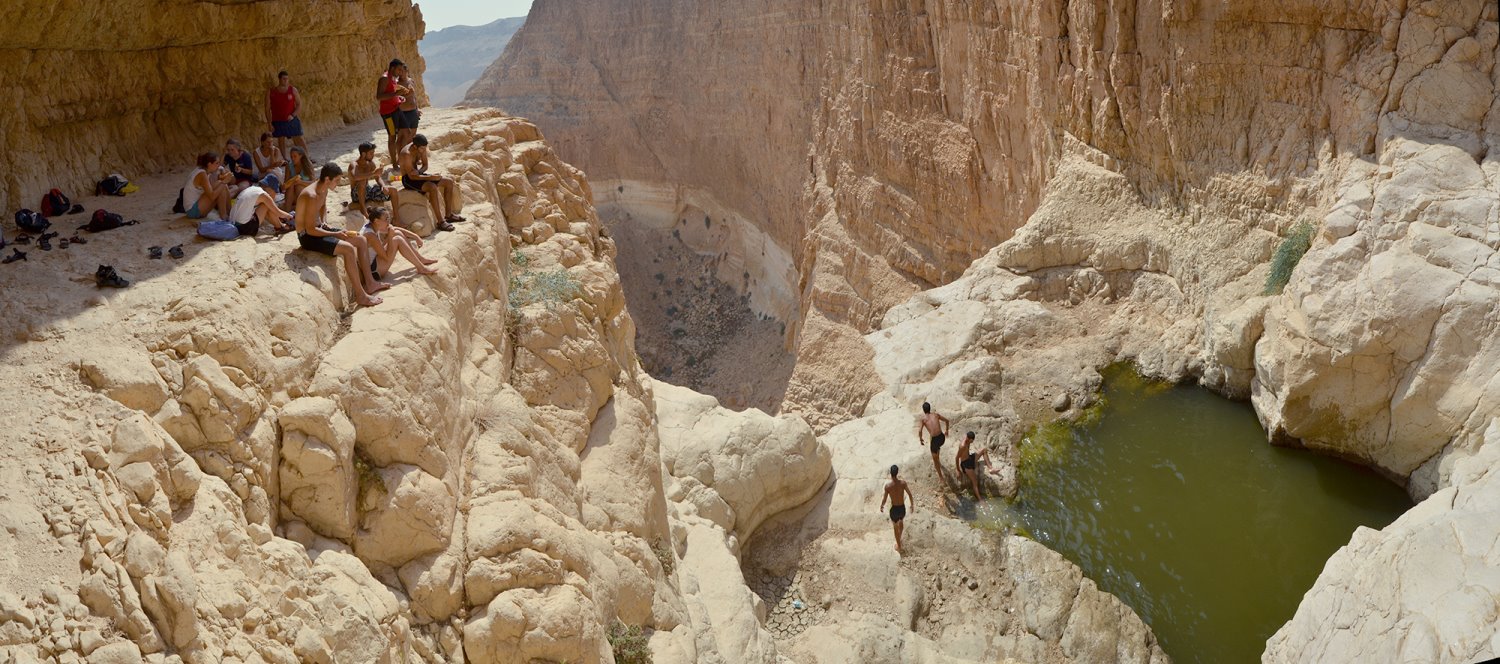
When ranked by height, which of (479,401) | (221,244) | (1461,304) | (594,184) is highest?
(221,244)

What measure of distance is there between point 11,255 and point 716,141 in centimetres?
3401

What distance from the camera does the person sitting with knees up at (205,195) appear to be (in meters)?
9.18

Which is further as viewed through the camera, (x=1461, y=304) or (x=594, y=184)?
(x=594, y=184)

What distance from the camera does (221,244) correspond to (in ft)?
28.1

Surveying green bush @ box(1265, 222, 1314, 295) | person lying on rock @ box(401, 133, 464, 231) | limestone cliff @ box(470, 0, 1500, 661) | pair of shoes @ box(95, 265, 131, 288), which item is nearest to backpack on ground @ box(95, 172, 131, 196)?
person lying on rock @ box(401, 133, 464, 231)

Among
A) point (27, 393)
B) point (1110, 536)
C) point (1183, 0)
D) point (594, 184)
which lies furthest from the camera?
point (594, 184)

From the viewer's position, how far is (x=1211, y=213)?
1561cm

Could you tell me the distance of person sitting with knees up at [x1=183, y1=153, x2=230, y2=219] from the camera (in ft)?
30.1

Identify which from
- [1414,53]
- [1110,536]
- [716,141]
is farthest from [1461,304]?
[716,141]

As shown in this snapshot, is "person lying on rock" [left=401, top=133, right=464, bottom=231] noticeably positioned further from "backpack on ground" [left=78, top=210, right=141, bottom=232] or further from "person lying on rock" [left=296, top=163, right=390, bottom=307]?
"backpack on ground" [left=78, top=210, right=141, bottom=232]

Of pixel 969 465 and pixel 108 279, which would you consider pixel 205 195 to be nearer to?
pixel 108 279

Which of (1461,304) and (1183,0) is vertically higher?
(1183,0)

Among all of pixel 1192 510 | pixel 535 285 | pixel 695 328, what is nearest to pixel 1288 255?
pixel 1192 510

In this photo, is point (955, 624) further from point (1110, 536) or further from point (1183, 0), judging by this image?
point (1183, 0)
